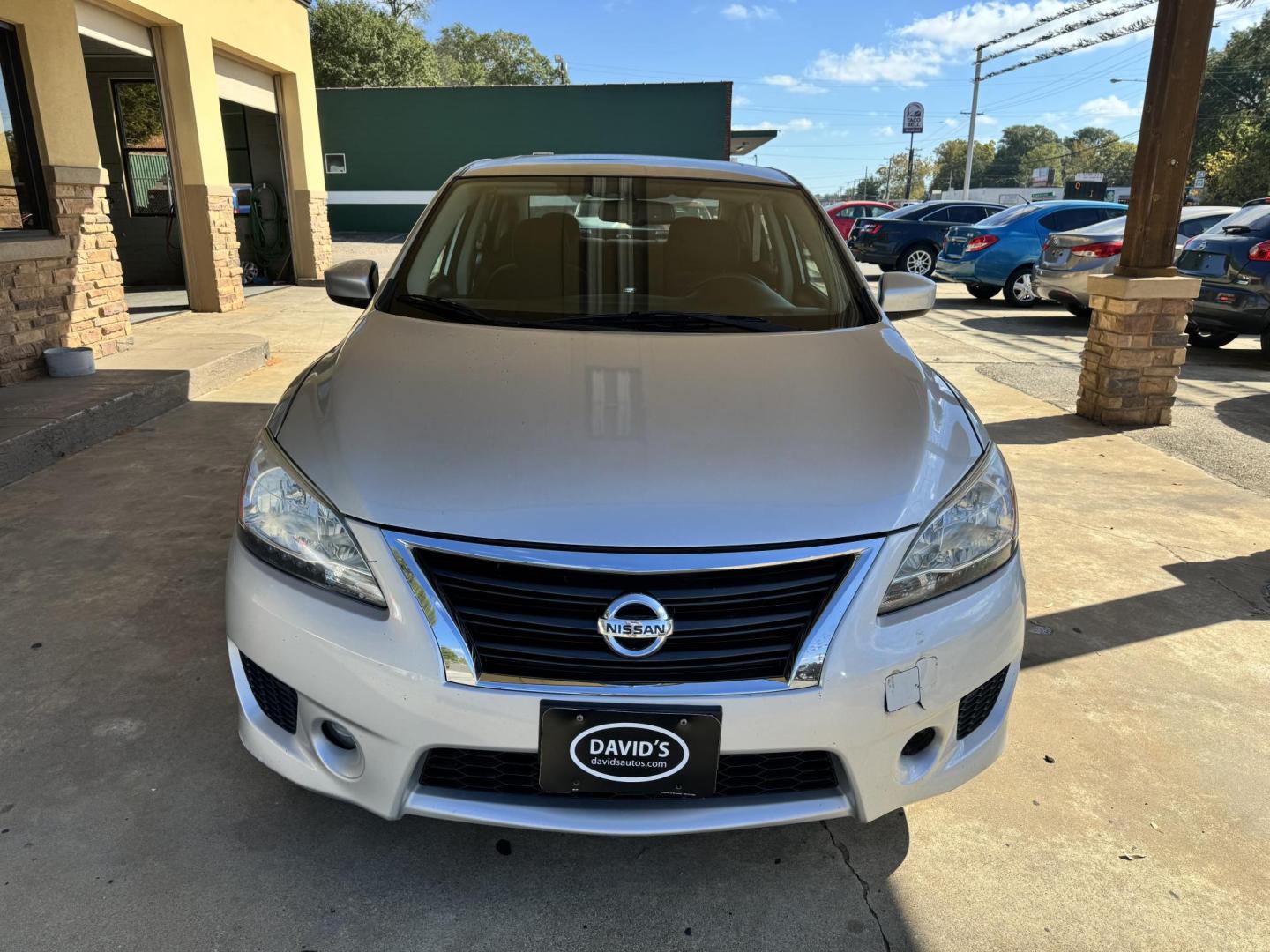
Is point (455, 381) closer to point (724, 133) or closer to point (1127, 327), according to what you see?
point (1127, 327)

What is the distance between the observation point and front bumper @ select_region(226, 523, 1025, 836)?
5.20 feet

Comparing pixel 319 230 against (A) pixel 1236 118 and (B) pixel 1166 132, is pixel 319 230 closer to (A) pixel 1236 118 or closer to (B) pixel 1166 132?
(B) pixel 1166 132

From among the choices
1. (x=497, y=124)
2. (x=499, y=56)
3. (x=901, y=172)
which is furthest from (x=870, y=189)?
(x=497, y=124)

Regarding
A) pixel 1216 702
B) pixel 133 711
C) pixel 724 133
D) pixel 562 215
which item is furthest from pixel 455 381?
pixel 724 133

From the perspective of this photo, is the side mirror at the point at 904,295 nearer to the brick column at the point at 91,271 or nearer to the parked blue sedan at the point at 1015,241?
the brick column at the point at 91,271

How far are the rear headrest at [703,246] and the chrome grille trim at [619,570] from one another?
1530 mm

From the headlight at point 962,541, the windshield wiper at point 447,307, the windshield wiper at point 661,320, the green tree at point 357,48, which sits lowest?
the headlight at point 962,541

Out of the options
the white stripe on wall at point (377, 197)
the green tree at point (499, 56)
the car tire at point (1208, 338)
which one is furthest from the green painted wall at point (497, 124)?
the green tree at point (499, 56)

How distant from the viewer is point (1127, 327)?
5492mm

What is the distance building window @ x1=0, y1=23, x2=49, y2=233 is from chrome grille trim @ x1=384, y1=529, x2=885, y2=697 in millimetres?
5785

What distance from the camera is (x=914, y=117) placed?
43.4 meters

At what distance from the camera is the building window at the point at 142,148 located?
11.3 metres

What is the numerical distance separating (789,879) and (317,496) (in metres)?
1.31

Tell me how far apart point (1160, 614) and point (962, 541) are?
1.88 meters
